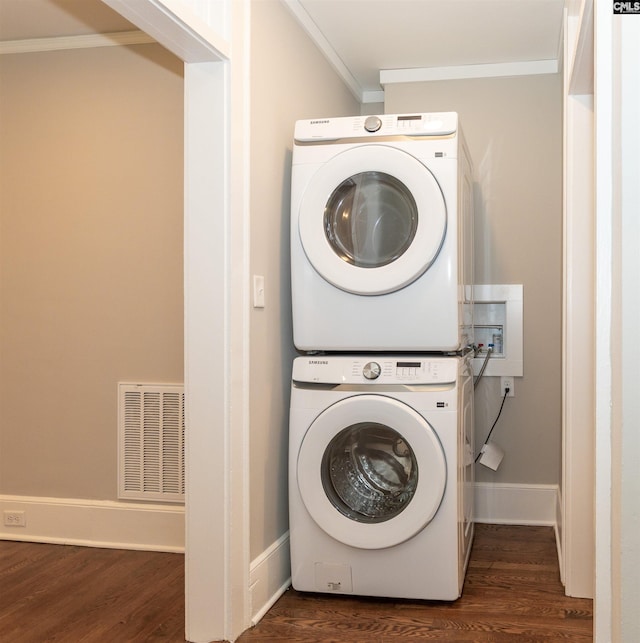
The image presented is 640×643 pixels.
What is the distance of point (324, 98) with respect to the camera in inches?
149

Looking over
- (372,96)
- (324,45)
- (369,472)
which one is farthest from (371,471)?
(372,96)

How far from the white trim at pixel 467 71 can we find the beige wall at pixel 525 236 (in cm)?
4

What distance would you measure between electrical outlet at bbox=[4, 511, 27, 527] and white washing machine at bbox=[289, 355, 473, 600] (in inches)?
55.1

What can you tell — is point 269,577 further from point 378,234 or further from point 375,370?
point 378,234

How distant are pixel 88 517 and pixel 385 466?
4.76 feet

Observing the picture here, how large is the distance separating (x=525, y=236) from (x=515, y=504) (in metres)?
1.37

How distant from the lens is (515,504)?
4.04 metres

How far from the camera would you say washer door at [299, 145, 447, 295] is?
2.83 meters

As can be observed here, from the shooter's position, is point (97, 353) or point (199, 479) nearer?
point (199, 479)

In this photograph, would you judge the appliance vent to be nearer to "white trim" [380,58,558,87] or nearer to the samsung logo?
"white trim" [380,58,558,87]

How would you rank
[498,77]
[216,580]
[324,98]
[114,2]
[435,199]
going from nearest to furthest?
Result: [114,2], [216,580], [435,199], [324,98], [498,77]

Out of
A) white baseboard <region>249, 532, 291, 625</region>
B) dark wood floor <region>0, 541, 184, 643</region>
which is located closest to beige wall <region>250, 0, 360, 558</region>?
white baseboard <region>249, 532, 291, 625</region>

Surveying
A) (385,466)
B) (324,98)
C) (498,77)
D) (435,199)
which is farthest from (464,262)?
(498,77)

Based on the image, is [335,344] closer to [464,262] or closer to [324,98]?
[464,262]
